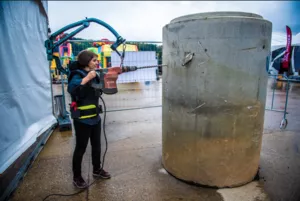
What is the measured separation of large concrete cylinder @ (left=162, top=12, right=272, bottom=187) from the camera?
88.1 inches

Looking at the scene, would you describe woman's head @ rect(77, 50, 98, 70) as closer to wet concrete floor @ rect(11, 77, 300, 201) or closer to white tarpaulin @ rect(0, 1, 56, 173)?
white tarpaulin @ rect(0, 1, 56, 173)

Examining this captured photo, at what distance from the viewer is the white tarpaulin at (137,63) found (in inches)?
227

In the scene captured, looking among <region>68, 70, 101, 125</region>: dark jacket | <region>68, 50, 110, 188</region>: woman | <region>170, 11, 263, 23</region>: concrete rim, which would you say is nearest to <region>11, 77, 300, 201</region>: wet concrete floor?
<region>68, 50, 110, 188</region>: woman

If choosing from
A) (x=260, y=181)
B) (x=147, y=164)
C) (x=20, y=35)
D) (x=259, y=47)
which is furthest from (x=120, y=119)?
(x=259, y=47)

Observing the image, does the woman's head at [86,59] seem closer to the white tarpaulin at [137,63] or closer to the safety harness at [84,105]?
the safety harness at [84,105]

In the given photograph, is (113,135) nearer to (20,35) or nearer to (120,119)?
(120,119)

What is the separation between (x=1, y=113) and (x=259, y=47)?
→ 11.0ft

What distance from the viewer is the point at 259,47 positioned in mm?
2309

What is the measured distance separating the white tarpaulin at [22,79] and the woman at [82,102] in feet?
3.63

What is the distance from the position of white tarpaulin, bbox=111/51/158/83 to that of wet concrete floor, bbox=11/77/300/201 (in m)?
1.75

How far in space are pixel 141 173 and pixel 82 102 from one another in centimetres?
133

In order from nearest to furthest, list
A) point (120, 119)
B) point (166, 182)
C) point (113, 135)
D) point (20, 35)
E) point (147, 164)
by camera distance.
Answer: point (166, 182)
point (147, 164)
point (20, 35)
point (113, 135)
point (120, 119)

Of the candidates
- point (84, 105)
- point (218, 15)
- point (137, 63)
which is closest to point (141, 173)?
point (84, 105)

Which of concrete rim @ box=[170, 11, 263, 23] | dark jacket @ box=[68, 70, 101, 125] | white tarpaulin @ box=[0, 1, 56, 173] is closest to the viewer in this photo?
concrete rim @ box=[170, 11, 263, 23]
